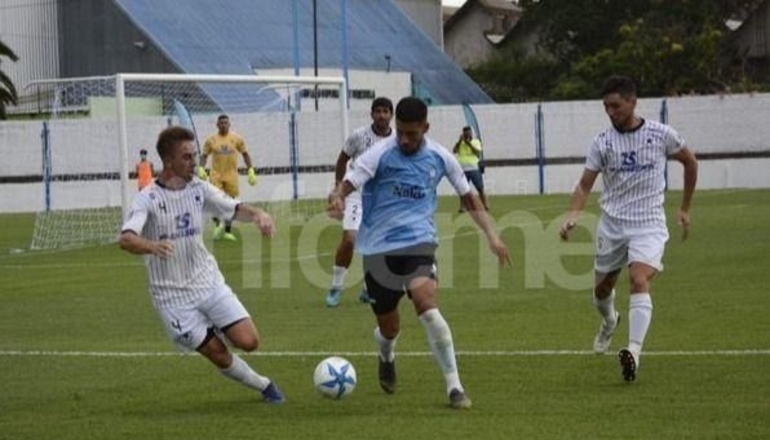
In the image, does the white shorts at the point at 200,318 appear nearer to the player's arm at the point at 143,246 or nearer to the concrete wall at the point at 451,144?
the player's arm at the point at 143,246

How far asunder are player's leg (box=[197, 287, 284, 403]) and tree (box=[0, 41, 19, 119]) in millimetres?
42538

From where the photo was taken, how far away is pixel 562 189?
49.5 meters

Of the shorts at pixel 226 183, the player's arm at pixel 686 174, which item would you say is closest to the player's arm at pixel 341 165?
the player's arm at pixel 686 174

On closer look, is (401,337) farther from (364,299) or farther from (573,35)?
(573,35)

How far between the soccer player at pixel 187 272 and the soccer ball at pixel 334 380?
33 cm

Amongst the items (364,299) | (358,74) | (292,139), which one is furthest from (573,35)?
(364,299)

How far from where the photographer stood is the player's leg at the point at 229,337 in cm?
1070

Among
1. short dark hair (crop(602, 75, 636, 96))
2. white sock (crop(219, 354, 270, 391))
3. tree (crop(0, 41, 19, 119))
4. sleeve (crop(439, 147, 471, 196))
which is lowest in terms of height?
white sock (crop(219, 354, 270, 391))

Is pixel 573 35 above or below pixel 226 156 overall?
above

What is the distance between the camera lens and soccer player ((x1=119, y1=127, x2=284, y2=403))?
10656mm

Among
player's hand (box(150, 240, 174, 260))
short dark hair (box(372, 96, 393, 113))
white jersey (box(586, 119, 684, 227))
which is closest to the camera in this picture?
player's hand (box(150, 240, 174, 260))

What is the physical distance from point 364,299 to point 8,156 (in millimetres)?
31955

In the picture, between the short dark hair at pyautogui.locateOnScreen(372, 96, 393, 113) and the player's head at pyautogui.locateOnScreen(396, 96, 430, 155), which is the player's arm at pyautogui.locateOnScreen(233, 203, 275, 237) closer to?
the player's head at pyautogui.locateOnScreen(396, 96, 430, 155)

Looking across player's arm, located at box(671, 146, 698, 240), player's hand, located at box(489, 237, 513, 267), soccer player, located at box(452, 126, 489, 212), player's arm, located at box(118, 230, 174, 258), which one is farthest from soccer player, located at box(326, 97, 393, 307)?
soccer player, located at box(452, 126, 489, 212)
